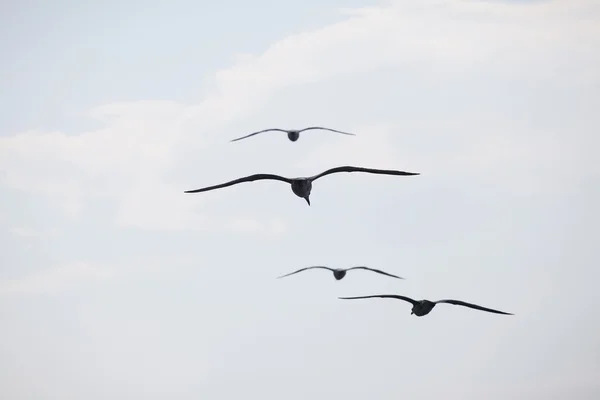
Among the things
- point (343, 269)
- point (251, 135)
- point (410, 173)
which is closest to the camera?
point (410, 173)

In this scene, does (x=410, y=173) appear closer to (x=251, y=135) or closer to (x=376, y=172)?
(x=376, y=172)

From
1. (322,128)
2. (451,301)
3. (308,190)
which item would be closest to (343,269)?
(322,128)

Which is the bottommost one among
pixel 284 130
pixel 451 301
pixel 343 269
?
pixel 343 269

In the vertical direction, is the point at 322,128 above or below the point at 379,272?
above

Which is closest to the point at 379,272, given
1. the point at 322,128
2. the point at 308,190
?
the point at 322,128

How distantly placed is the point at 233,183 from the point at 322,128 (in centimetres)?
2627

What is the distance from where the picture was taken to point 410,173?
67.7m

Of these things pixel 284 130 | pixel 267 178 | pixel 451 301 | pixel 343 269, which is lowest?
pixel 343 269

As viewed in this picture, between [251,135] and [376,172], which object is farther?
[251,135]

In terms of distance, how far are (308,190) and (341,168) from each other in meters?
3.40

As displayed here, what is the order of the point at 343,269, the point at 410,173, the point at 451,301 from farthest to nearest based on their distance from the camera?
the point at 343,269 < the point at 451,301 < the point at 410,173

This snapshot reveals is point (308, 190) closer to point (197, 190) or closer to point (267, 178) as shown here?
point (267, 178)

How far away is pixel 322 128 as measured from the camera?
95.9 meters

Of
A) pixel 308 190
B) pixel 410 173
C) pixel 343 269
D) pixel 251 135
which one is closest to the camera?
pixel 410 173
